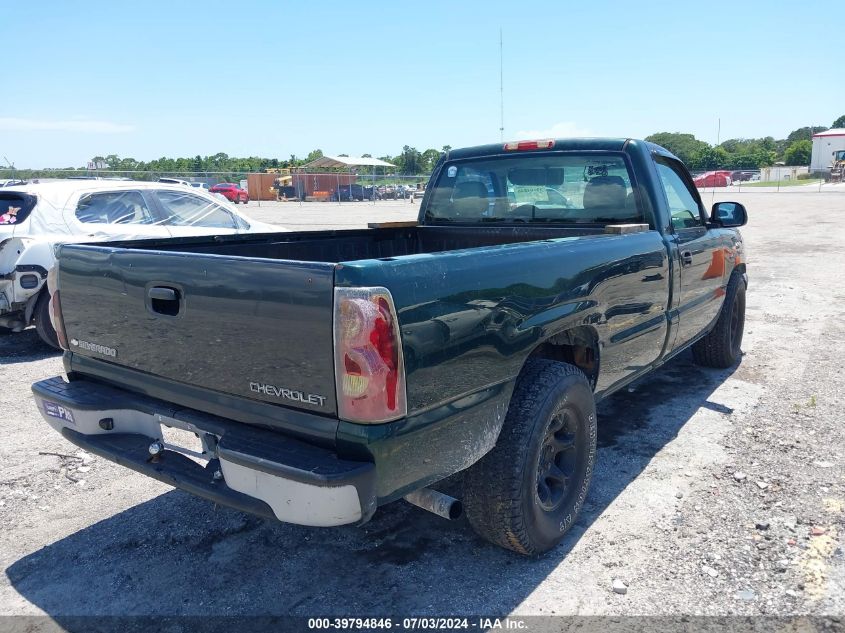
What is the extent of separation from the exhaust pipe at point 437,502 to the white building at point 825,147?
8497 centimetres

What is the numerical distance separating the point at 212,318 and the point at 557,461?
5.94 ft

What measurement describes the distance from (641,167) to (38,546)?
395 cm

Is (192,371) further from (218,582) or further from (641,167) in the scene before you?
(641,167)

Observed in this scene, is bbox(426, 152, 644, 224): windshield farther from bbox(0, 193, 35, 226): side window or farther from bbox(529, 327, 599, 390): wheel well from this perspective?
bbox(0, 193, 35, 226): side window

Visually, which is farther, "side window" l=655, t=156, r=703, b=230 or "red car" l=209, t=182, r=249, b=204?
"red car" l=209, t=182, r=249, b=204

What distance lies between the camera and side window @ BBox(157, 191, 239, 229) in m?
7.89

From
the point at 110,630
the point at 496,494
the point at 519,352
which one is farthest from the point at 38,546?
the point at 519,352

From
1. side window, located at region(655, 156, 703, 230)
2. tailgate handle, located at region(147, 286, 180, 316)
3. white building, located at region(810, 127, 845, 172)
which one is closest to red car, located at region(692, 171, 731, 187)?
white building, located at region(810, 127, 845, 172)

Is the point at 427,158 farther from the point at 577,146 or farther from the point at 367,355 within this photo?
the point at 367,355

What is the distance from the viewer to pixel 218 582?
9.68 feet

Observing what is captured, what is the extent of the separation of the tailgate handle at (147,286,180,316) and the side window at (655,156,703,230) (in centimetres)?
318

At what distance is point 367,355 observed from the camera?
2.20 meters

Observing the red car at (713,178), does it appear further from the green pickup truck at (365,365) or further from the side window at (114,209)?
the green pickup truck at (365,365)

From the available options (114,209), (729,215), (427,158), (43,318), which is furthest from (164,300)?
(427,158)
